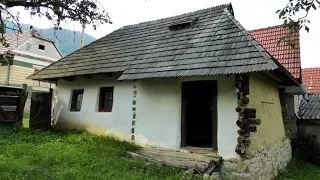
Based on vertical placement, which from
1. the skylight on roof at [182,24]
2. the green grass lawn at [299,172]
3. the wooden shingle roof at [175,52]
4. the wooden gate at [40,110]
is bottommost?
the green grass lawn at [299,172]

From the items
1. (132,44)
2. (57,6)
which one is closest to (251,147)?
(57,6)

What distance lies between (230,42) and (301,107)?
709 centimetres

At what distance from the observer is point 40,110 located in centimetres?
995

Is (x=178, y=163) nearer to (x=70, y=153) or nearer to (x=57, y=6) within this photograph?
(x=70, y=153)

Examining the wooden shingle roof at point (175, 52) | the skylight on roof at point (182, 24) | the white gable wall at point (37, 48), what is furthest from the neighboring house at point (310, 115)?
the white gable wall at point (37, 48)

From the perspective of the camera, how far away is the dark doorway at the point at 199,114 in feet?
22.3

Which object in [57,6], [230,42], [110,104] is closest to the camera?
[57,6]

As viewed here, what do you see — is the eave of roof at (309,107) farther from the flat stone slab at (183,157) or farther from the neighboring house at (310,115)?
the flat stone slab at (183,157)

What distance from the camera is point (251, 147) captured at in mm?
6207

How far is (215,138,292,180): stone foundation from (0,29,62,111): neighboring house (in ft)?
44.2

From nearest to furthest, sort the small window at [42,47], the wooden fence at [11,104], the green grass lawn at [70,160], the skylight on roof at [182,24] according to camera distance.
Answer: the green grass lawn at [70,160]
the wooden fence at [11,104]
the skylight on roof at [182,24]
the small window at [42,47]

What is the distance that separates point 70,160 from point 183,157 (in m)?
2.50

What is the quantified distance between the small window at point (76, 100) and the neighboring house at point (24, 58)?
24.1ft

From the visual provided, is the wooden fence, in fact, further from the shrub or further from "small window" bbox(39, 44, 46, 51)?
"small window" bbox(39, 44, 46, 51)
